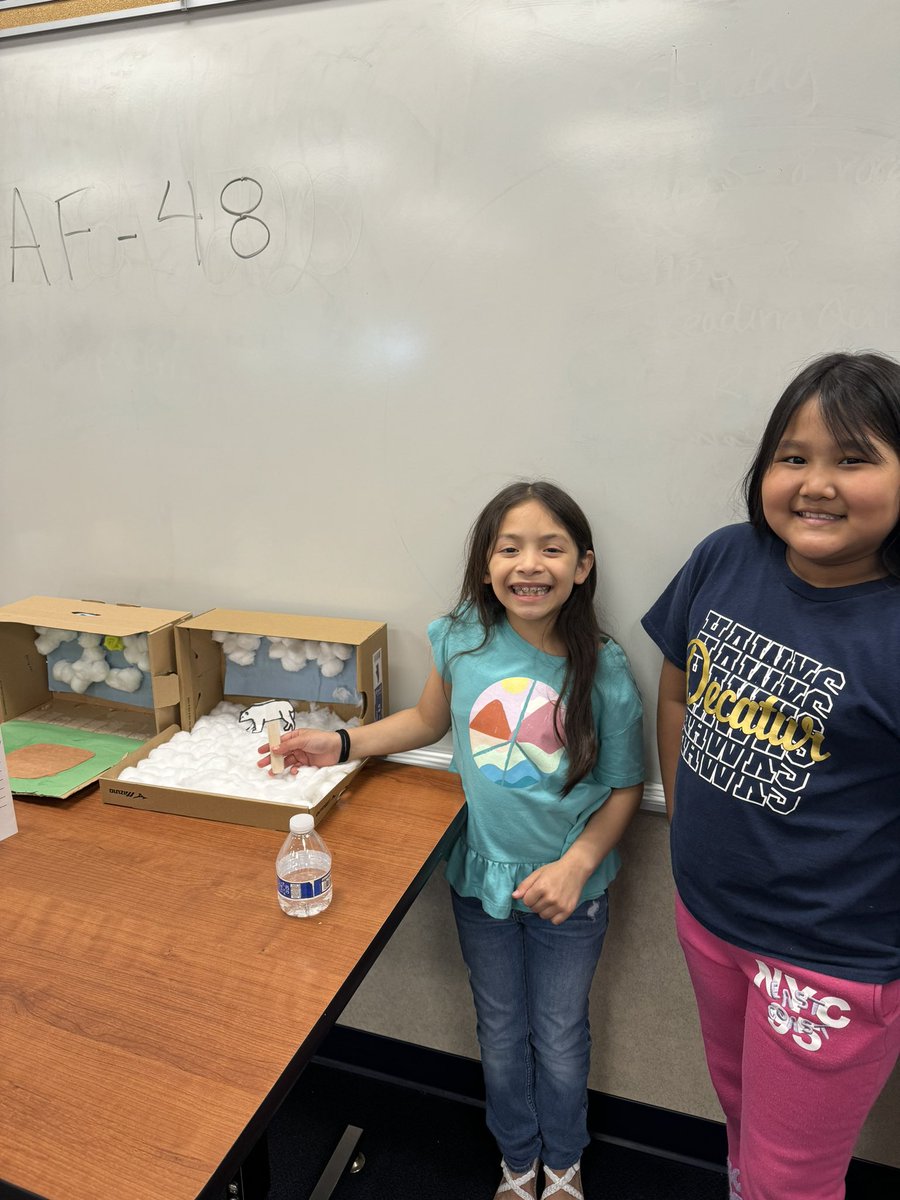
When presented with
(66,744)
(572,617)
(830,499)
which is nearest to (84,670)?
(66,744)

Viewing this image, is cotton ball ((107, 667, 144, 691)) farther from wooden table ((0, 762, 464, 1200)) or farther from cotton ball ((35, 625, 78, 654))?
wooden table ((0, 762, 464, 1200))

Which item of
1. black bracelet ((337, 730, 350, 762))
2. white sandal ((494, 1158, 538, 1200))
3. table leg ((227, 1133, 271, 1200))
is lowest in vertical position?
white sandal ((494, 1158, 538, 1200))

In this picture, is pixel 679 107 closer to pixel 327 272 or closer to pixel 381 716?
pixel 327 272

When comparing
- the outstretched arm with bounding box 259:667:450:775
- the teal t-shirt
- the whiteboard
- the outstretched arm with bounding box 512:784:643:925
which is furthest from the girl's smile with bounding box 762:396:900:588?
the outstretched arm with bounding box 259:667:450:775

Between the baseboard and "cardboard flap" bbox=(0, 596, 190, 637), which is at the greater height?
"cardboard flap" bbox=(0, 596, 190, 637)

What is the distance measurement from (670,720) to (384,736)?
496 millimetres

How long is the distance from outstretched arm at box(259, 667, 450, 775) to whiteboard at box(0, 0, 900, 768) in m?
0.15

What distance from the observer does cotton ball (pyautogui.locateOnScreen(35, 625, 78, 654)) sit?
1580 mm

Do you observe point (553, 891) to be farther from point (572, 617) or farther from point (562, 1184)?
point (562, 1184)

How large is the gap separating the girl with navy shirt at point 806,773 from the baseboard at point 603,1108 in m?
0.49

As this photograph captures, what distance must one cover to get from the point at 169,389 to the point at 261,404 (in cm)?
21

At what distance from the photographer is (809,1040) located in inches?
38.6

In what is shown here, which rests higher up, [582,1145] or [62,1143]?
[62,1143]

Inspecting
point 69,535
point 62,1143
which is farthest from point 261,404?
point 62,1143
